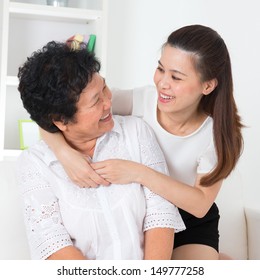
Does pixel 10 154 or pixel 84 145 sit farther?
pixel 10 154

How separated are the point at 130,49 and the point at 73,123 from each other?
2.28 m

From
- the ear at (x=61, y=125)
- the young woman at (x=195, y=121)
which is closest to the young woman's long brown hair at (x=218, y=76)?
the young woman at (x=195, y=121)

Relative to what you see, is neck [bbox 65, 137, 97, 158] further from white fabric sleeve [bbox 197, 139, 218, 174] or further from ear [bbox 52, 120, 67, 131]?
white fabric sleeve [bbox 197, 139, 218, 174]

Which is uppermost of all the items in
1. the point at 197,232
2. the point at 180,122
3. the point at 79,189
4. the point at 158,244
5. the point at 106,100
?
the point at 106,100

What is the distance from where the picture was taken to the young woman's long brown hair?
1.82m

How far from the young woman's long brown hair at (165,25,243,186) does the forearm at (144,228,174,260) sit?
11.3 inches

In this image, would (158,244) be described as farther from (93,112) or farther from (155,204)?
(93,112)

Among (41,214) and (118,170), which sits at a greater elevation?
(118,170)

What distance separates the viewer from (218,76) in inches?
73.7

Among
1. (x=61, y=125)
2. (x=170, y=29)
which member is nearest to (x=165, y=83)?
(x=61, y=125)

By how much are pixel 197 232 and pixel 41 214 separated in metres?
0.61

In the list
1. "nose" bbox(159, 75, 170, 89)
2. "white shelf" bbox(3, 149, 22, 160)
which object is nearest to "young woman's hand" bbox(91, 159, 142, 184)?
"nose" bbox(159, 75, 170, 89)

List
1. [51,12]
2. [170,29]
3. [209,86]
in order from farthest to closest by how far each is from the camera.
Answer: [170,29] < [51,12] < [209,86]

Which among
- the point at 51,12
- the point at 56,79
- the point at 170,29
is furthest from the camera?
the point at 170,29
